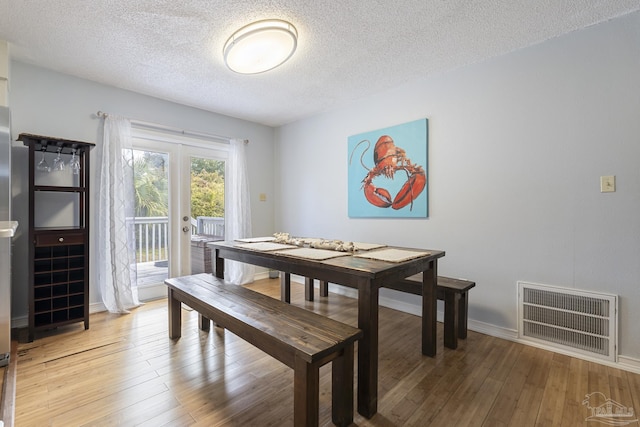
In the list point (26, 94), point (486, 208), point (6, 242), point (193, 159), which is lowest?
point (6, 242)

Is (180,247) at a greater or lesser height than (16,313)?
greater

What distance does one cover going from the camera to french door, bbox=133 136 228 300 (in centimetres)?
331

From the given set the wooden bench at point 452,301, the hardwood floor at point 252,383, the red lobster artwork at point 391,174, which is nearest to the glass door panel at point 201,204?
the hardwood floor at point 252,383

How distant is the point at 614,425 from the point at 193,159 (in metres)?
4.27

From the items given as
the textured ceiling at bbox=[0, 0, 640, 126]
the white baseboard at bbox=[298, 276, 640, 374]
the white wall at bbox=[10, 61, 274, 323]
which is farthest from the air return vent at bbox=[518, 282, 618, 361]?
the white wall at bbox=[10, 61, 274, 323]

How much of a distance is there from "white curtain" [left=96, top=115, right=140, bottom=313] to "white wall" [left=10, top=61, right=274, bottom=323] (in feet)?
0.36

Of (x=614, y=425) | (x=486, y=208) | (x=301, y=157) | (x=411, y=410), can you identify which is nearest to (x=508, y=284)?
(x=486, y=208)

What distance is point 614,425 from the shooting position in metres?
1.40

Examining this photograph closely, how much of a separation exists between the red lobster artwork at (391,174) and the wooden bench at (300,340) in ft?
5.83

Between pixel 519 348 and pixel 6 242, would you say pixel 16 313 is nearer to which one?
pixel 6 242

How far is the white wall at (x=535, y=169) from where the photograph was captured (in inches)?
75.2

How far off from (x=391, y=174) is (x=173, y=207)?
2.66 meters

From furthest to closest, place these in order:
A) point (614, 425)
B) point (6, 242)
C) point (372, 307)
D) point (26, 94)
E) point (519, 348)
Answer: point (26, 94), point (519, 348), point (6, 242), point (372, 307), point (614, 425)

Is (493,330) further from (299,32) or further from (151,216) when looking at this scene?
(151,216)
